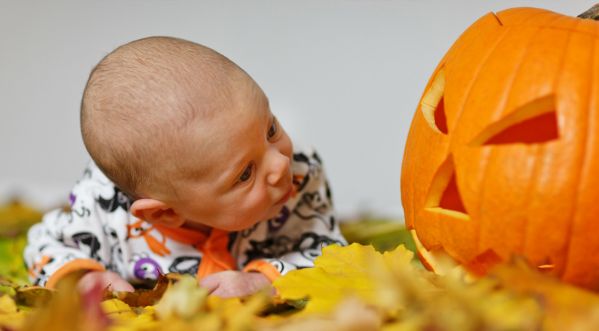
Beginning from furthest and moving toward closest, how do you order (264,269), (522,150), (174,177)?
(264,269)
(174,177)
(522,150)

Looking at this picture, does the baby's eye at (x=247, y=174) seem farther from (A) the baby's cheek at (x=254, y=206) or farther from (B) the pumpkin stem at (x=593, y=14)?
(B) the pumpkin stem at (x=593, y=14)

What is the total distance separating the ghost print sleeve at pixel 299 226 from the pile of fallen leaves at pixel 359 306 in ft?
1.32

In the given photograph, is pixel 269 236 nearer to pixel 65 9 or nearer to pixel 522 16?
pixel 522 16

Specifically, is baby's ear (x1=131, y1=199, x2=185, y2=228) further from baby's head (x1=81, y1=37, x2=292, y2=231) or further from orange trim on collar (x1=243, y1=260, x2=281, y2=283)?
orange trim on collar (x1=243, y1=260, x2=281, y2=283)

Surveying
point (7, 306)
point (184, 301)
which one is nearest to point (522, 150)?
point (184, 301)

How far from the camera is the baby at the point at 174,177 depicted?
2.95 feet

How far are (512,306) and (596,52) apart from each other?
1.12 feet

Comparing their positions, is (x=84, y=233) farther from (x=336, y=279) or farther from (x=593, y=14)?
(x=593, y=14)

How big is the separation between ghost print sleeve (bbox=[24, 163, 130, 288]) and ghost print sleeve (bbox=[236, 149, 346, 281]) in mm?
223

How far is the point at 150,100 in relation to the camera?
35.0 inches

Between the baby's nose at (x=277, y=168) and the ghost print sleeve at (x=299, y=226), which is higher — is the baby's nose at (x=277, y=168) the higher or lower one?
the higher one

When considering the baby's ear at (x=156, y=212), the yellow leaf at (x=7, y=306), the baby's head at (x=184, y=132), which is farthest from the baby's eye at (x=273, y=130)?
the yellow leaf at (x=7, y=306)

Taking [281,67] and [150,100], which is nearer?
[150,100]

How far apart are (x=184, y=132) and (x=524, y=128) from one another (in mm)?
426
